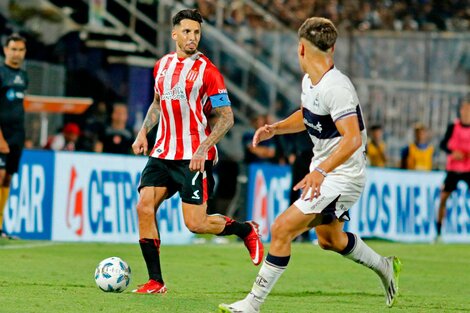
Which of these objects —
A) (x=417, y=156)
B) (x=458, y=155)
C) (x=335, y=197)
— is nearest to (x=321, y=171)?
(x=335, y=197)

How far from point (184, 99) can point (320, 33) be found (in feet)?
6.35

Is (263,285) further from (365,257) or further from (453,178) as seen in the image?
(453,178)

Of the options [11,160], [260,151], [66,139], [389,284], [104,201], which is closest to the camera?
[389,284]

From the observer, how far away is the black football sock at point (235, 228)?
35.0 feet

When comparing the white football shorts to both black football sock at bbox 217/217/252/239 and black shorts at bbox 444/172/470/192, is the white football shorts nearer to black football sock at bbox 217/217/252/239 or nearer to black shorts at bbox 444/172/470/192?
black football sock at bbox 217/217/252/239

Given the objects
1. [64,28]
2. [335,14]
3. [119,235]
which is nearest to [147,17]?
[64,28]

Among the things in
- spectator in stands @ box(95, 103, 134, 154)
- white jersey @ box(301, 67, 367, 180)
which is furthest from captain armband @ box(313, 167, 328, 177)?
spectator in stands @ box(95, 103, 134, 154)

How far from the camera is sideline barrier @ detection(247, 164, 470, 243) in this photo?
19.5 meters

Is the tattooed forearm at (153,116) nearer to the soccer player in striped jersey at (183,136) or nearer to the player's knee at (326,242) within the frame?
the soccer player in striped jersey at (183,136)

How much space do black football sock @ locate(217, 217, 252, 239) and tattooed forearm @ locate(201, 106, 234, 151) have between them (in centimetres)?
100

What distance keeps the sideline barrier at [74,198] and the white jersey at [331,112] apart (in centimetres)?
794

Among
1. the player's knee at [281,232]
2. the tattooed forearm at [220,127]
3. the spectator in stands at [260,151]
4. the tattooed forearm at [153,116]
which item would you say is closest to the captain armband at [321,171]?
the player's knee at [281,232]

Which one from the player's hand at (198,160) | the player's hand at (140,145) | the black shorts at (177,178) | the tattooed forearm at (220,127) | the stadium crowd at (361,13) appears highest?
the stadium crowd at (361,13)

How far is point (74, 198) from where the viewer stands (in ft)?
54.2
